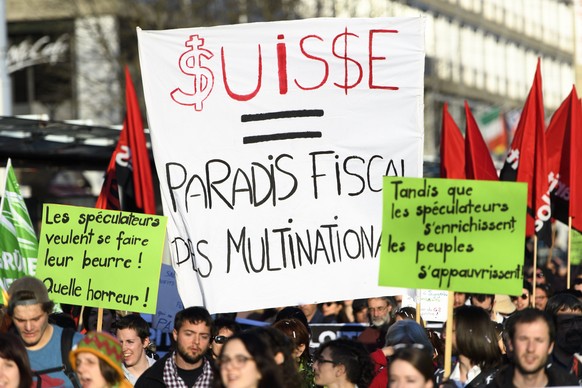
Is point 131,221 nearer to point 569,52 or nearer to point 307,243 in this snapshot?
point 307,243

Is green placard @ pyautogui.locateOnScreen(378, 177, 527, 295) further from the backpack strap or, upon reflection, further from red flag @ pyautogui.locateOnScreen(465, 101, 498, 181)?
red flag @ pyautogui.locateOnScreen(465, 101, 498, 181)

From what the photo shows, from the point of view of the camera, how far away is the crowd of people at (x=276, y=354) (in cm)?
652

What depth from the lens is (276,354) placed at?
6.63 m

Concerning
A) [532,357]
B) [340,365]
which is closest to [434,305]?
[340,365]

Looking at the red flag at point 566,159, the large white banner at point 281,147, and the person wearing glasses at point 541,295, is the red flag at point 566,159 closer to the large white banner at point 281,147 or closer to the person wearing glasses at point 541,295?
the person wearing glasses at point 541,295

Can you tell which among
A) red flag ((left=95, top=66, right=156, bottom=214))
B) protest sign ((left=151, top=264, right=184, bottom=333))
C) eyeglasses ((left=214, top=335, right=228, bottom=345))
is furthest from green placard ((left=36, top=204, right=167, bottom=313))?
red flag ((left=95, top=66, right=156, bottom=214))

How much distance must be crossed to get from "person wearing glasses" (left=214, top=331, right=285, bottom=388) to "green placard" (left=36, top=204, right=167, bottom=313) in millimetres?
2820

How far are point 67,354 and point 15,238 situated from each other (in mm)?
3424

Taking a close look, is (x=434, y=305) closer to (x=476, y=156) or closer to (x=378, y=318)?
(x=378, y=318)

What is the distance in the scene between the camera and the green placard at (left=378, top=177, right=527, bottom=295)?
25.6 ft

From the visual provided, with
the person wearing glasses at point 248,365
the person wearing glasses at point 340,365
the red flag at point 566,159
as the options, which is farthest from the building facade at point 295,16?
the person wearing glasses at point 248,365

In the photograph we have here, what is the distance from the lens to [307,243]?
951cm

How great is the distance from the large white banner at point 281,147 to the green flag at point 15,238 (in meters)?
1.69

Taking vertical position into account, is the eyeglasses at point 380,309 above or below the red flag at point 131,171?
below
